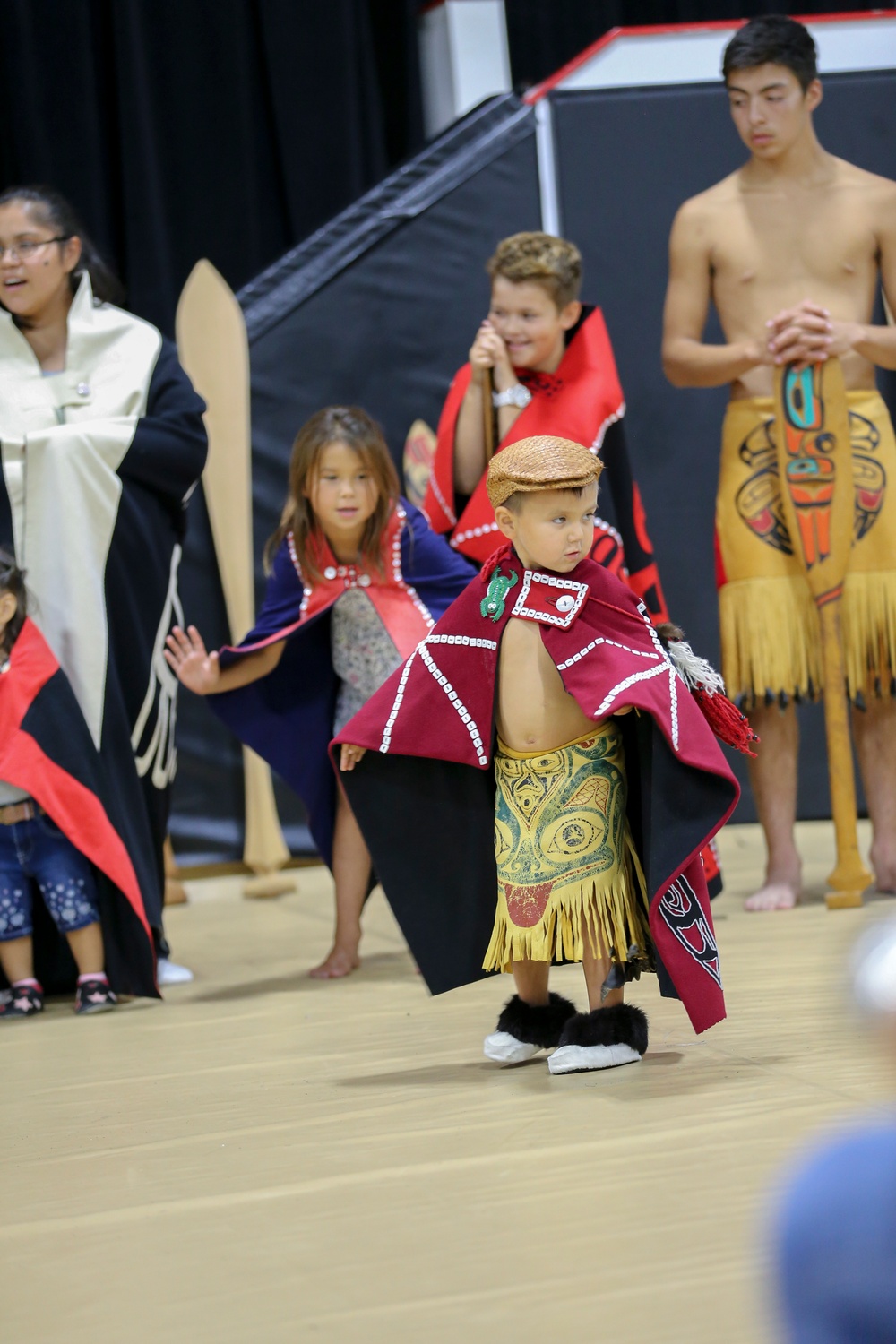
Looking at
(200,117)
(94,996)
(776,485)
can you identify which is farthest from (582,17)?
(94,996)

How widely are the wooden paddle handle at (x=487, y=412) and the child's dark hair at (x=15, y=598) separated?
1.01 meters

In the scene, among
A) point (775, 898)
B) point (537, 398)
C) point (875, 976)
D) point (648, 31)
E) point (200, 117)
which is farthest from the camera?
point (200, 117)

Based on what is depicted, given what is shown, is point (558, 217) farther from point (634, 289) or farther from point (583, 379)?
point (583, 379)

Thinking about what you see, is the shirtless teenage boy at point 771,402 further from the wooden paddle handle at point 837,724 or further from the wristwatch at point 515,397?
the wristwatch at point 515,397

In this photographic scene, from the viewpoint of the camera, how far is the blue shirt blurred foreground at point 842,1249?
2.52 ft

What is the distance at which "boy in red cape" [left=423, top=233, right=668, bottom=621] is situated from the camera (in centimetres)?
323

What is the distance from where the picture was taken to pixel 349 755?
234 cm

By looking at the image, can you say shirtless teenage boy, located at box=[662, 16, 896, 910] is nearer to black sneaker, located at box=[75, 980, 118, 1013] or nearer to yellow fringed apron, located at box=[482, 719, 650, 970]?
yellow fringed apron, located at box=[482, 719, 650, 970]

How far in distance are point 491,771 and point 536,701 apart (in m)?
0.18

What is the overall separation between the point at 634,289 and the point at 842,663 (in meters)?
1.83

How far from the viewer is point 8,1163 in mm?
1921

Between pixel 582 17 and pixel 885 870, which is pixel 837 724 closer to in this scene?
pixel 885 870

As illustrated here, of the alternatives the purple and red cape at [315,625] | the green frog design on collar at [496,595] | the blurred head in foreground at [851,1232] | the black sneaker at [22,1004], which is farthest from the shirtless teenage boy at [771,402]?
the blurred head in foreground at [851,1232]

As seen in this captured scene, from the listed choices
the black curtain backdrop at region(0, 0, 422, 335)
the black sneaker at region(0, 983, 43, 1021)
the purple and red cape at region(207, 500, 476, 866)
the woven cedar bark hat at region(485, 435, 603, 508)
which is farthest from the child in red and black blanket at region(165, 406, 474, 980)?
the black curtain backdrop at region(0, 0, 422, 335)
